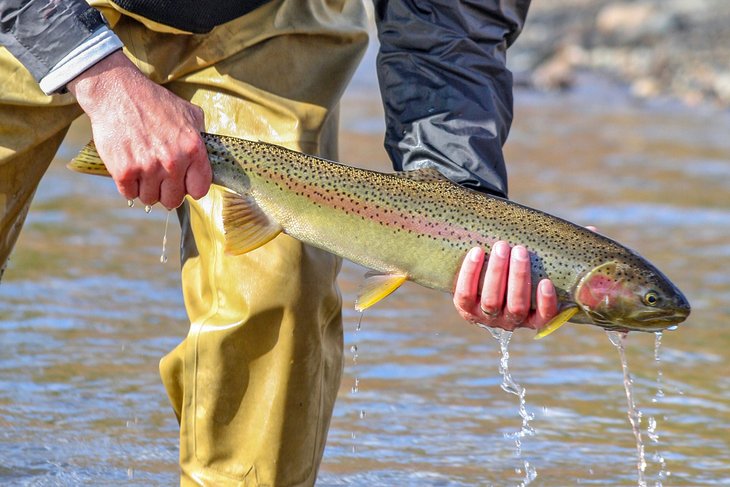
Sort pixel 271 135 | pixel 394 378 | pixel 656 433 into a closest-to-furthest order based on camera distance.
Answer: pixel 271 135 → pixel 656 433 → pixel 394 378

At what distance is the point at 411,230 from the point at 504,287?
0.27 meters

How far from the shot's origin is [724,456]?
494 cm

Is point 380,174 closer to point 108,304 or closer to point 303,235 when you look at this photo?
point 303,235

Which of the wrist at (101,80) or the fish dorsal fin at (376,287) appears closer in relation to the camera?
Result: the wrist at (101,80)

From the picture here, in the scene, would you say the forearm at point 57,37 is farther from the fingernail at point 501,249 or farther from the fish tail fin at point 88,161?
the fingernail at point 501,249

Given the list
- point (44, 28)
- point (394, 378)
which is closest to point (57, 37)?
point (44, 28)

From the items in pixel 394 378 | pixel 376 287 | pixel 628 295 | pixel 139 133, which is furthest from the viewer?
pixel 394 378

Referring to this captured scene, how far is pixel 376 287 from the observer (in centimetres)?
338

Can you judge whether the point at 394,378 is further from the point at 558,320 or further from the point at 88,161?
the point at 88,161

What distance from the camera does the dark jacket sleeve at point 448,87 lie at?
370cm

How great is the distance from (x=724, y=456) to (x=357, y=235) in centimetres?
217

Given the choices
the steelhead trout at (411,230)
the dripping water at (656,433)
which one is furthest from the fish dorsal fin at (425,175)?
the dripping water at (656,433)

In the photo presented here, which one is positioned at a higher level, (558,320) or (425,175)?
(425,175)

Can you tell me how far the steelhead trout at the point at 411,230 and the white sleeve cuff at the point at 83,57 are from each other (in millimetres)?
170
